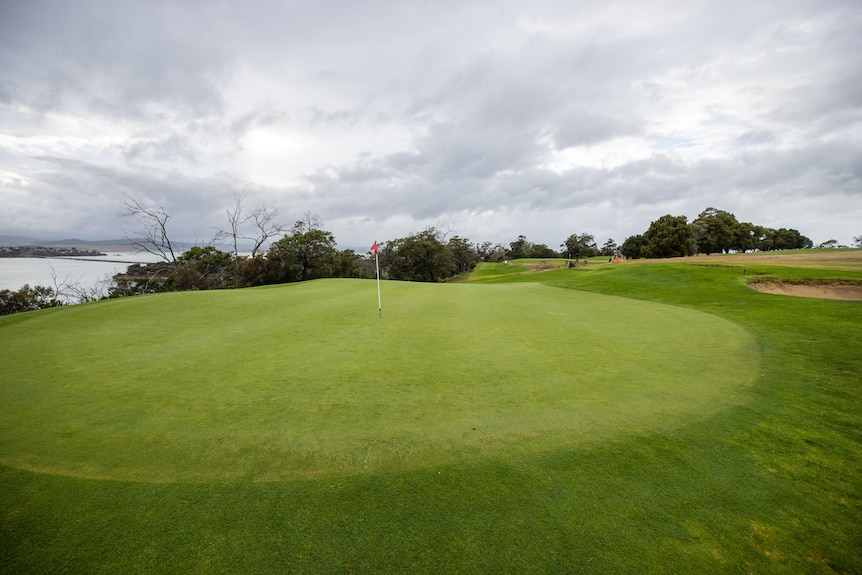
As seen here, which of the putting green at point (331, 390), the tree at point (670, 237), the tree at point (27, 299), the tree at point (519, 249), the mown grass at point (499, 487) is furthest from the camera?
the tree at point (519, 249)

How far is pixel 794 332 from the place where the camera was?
860 centimetres

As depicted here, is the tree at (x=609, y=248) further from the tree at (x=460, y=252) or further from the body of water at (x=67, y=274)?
the body of water at (x=67, y=274)

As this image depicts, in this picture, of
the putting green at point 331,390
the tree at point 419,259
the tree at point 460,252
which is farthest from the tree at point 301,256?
the tree at point 460,252

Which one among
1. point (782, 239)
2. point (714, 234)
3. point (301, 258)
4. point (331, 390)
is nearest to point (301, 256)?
point (301, 258)

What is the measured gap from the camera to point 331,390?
5.11 m

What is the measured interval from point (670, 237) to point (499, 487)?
55.4 meters

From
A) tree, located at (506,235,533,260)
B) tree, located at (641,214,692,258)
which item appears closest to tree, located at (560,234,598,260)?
tree, located at (506,235,533,260)

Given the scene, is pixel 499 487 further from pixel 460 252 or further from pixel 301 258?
pixel 460 252

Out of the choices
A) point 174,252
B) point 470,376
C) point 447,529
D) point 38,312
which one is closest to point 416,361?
point 470,376

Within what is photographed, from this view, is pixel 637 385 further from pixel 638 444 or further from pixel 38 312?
pixel 38 312

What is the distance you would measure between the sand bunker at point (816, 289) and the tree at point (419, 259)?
159 ft

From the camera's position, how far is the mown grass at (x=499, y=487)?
99.0 inches

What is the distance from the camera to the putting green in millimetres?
3660

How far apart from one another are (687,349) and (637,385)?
2.97m
